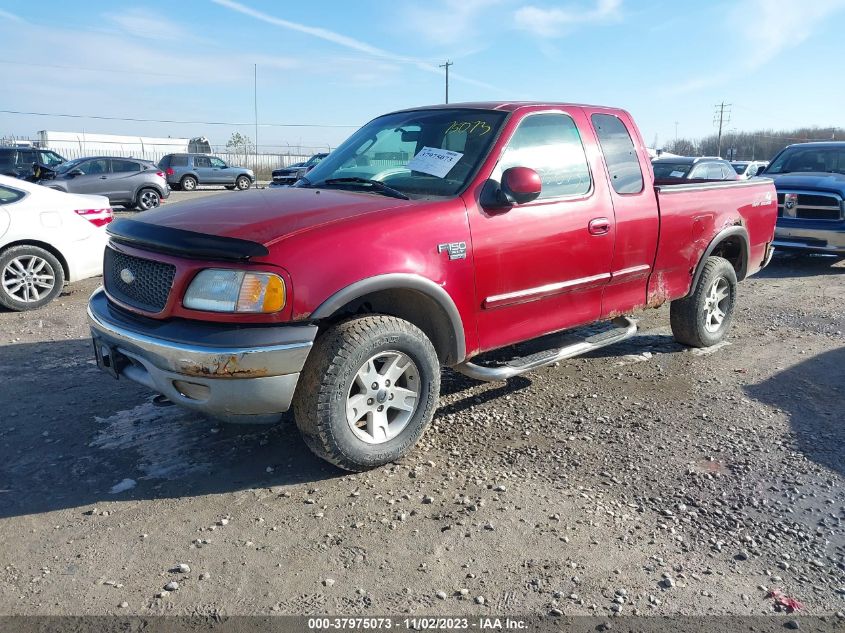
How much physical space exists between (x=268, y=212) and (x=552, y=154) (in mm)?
1878

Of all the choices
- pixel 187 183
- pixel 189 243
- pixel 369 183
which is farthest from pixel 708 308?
pixel 187 183

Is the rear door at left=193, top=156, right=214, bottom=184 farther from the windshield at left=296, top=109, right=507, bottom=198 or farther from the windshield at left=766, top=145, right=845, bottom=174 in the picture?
the windshield at left=296, top=109, right=507, bottom=198

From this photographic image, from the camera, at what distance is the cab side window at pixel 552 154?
13.5 ft

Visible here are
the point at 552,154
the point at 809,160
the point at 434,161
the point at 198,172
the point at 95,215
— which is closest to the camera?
the point at 434,161

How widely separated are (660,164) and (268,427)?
1199cm

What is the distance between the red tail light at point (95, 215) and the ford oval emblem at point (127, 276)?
14.7 feet

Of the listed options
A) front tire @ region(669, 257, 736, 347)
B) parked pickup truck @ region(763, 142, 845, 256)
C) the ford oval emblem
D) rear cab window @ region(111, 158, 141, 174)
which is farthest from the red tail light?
rear cab window @ region(111, 158, 141, 174)

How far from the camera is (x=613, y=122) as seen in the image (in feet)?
15.9

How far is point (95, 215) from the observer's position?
7.62 metres

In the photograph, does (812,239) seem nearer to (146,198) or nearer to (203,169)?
(146,198)

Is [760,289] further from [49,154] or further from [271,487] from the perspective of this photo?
[49,154]

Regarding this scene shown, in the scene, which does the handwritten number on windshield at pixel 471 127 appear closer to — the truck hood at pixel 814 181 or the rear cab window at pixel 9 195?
the rear cab window at pixel 9 195

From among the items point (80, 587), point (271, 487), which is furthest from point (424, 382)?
point (80, 587)

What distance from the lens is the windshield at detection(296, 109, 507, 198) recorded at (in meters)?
3.98
